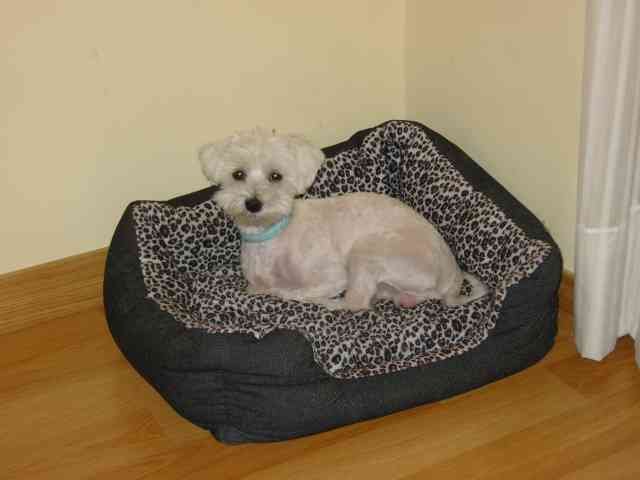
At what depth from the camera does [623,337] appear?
2.95 m

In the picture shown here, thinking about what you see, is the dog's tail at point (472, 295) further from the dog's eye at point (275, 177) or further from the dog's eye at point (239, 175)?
the dog's eye at point (239, 175)

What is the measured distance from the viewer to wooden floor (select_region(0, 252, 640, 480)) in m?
2.37

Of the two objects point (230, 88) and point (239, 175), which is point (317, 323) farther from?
point (230, 88)

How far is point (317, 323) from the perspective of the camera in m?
2.77

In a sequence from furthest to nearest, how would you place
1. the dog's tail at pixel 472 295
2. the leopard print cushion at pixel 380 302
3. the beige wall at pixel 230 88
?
the beige wall at pixel 230 88 < the dog's tail at pixel 472 295 < the leopard print cushion at pixel 380 302

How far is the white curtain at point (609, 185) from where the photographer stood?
2.34m

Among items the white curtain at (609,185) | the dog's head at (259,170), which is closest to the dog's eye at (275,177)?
the dog's head at (259,170)

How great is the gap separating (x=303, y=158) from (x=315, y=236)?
37 centimetres

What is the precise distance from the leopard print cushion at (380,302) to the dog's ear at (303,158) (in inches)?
19.4

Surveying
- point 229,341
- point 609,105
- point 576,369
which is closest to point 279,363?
point 229,341

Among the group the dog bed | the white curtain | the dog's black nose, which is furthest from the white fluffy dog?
the white curtain

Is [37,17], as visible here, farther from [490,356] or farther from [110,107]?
[490,356]

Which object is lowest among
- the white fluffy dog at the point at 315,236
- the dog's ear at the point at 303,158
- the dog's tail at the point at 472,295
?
the dog's tail at the point at 472,295

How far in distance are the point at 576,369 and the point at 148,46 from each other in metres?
2.16
